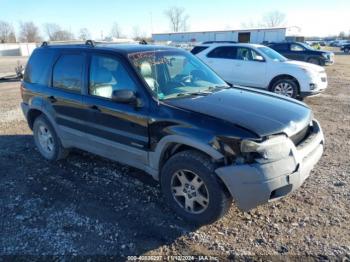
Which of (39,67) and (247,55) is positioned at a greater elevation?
(39,67)

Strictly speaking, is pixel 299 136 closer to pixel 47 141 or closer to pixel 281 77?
pixel 47 141

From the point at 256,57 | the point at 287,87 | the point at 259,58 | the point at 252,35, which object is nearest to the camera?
the point at 287,87

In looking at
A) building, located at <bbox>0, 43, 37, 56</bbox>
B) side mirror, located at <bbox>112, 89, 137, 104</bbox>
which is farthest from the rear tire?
building, located at <bbox>0, 43, 37, 56</bbox>

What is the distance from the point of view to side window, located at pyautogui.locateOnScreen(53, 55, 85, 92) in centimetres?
428

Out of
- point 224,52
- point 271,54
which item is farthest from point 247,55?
point 224,52

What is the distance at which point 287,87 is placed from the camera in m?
9.36

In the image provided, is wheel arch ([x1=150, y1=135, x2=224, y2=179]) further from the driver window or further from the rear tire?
the driver window

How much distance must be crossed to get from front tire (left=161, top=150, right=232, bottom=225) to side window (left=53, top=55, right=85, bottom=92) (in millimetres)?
1888

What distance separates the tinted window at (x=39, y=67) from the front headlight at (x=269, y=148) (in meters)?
3.44

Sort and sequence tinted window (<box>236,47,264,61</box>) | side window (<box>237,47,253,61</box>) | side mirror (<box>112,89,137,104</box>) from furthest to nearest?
side window (<box>237,47,253,61</box>) → tinted window (<box>236,47,264,61</box>) → side mirror (<box>112,89,137,104</box>)

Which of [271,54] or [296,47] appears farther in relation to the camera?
[296,47]

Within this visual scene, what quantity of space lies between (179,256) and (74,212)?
1.44 meters

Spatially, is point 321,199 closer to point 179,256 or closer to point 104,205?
point 179,256

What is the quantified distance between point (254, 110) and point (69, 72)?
2692 mm
